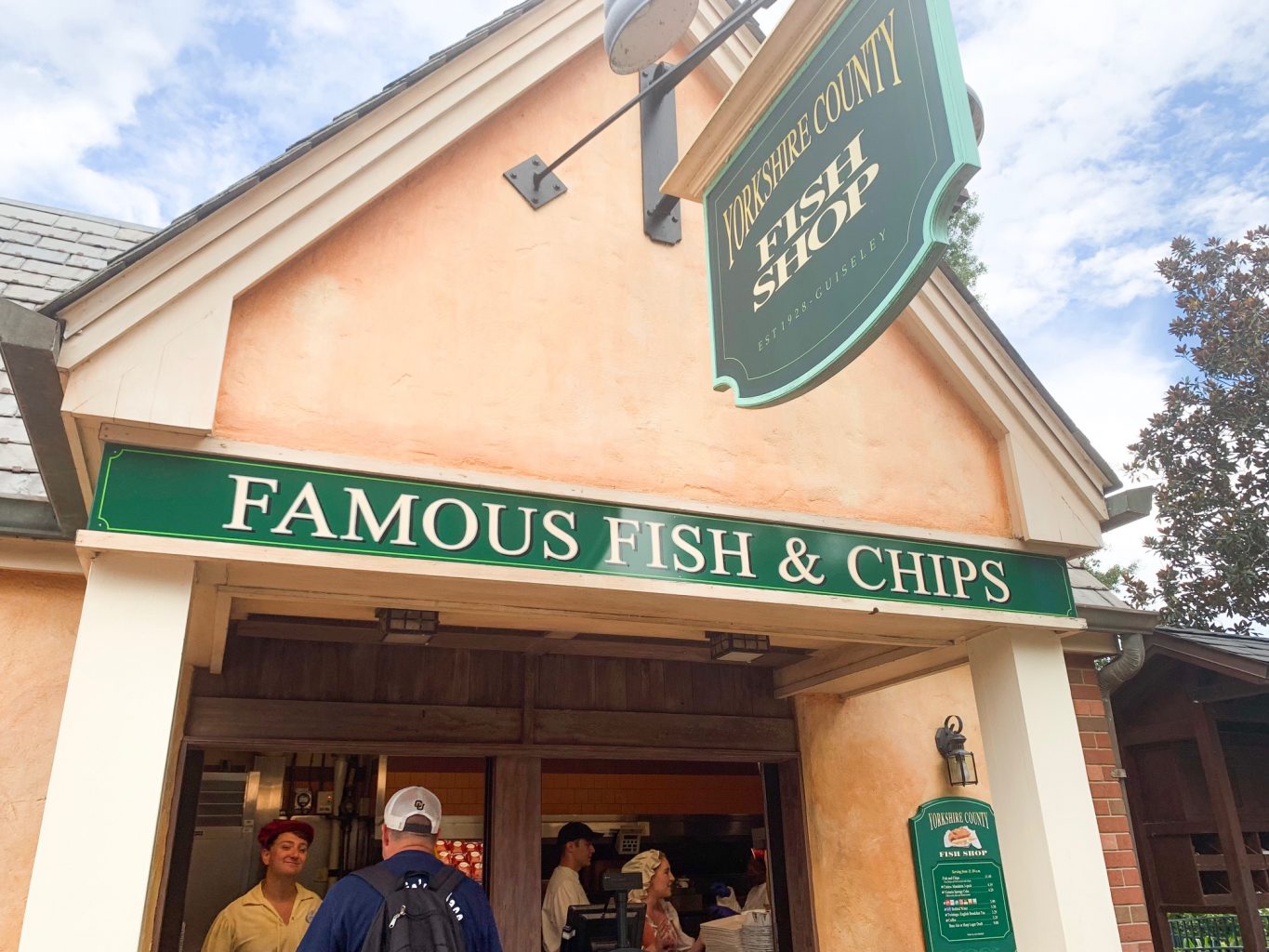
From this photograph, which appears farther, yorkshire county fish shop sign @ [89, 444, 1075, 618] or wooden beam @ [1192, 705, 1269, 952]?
wooden beam @ [1192, 705, 1269, 952]

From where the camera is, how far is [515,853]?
520 cm

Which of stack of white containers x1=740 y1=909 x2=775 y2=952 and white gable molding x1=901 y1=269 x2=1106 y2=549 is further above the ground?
white gable molding x1=901 y1=269 x2=1106 y2=549

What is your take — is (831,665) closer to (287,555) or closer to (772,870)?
(772,870)

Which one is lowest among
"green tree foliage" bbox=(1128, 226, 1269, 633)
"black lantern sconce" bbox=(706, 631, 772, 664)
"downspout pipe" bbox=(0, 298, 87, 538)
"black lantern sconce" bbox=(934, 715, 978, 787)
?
"black lantern sconce" bbox=(934, 715, 978, 787)

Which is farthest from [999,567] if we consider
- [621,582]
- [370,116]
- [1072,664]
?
[370,116]

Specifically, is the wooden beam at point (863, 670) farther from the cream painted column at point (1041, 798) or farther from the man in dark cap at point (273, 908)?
the man in dark cap at point (273, 908)

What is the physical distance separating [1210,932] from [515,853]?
530 centimetres

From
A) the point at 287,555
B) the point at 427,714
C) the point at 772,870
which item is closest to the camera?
the point at 287,555

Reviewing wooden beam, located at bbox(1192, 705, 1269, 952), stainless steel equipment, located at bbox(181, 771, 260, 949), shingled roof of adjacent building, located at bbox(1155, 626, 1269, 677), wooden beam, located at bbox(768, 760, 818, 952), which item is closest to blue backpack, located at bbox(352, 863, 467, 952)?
wooden beam, located at bbox(768, 760, 818, 952)

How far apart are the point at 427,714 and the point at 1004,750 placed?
9.29ft

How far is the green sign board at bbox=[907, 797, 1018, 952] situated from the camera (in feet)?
18.8

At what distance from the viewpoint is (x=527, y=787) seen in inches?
209

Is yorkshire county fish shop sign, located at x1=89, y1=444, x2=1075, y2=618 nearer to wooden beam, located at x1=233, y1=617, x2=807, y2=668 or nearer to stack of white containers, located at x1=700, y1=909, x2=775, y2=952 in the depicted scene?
wooden beam, located at x1=233, y1=617, x2=807, y2=668

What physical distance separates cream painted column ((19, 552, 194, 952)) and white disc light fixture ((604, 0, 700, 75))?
2400 millimetres
